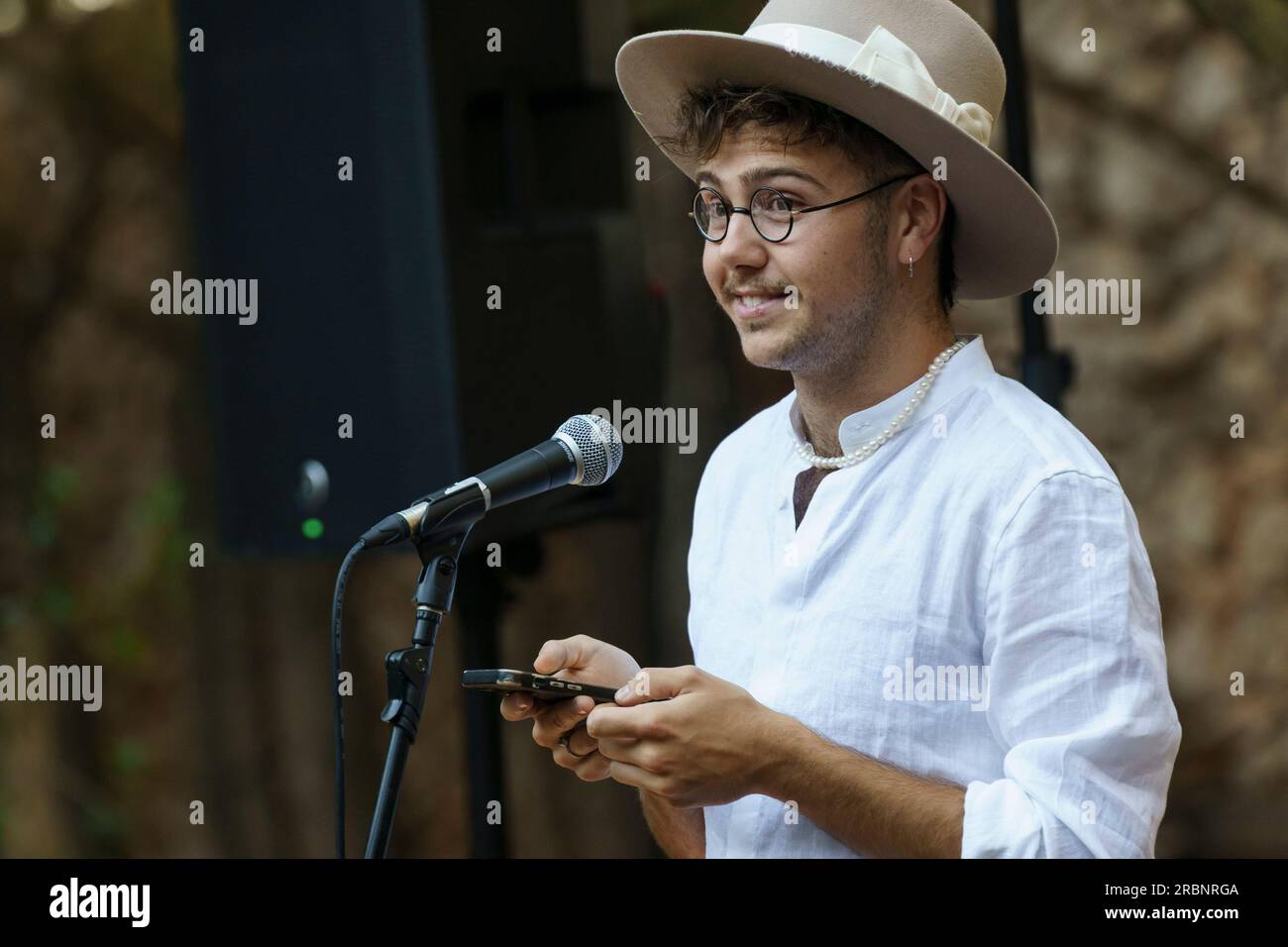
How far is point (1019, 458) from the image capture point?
139cm

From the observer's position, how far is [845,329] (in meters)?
1.51

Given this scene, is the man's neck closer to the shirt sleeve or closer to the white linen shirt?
the white linen shirt

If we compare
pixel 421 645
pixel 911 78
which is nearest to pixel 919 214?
pixel 911 78

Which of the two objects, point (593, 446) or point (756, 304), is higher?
point (756, 304)

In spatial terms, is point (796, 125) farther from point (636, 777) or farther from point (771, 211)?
point (636, 777)

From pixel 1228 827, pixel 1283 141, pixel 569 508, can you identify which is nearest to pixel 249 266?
pixel 569 508

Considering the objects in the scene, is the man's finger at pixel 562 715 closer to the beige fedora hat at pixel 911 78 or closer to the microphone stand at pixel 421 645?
the microphone stand at pixel 421 645

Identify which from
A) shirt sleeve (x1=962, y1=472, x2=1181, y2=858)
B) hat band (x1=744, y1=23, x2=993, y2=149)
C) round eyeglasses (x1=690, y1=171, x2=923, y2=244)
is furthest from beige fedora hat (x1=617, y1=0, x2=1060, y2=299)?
shirt sleeve (x1=962, y1=472, x2=1181, y2=858)

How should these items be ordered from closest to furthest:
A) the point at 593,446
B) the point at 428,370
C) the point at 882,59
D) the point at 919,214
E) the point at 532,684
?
the point at 532,684
the point at 593,446
the point at 882,59
the point at 919,214
the point at 428,370

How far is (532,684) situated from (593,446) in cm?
25

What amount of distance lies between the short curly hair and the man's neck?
5.7 inches

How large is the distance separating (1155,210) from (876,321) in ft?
5.16

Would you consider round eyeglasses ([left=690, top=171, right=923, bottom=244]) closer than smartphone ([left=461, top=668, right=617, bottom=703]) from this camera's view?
No

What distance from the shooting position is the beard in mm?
1486
